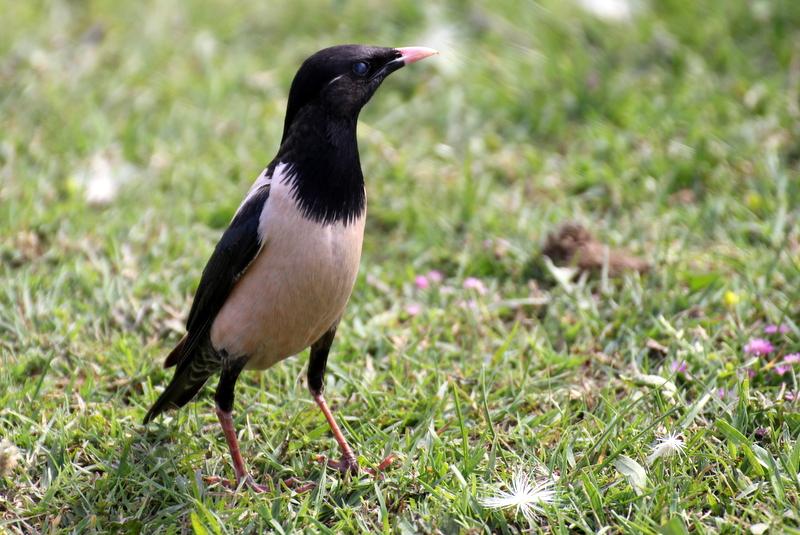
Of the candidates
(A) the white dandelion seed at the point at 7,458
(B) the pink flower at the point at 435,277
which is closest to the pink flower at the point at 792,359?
(B) the pink flower at the point at 435,277

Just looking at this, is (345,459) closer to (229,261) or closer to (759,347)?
(229,261)

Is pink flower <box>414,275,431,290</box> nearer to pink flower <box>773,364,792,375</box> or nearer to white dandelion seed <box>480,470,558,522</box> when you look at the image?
white dandelion seed <box>480,470,558,522</box>

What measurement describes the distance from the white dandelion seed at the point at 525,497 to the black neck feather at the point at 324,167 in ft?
4.28

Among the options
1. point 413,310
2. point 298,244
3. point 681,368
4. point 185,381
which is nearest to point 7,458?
point 185,381

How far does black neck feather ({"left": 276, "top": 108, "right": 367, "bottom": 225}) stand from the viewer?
3.45 meters

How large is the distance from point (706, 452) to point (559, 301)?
151 centimetres

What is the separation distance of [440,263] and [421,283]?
1.10ft

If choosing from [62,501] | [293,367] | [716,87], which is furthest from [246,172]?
[716,87]

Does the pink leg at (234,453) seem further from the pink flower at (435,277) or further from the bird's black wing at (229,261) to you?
the pink flower at (435,277)

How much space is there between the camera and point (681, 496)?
10.7ft

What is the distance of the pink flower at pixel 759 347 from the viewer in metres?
4.02

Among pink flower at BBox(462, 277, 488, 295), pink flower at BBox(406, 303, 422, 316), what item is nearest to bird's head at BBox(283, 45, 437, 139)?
pink flower at BBox(406, 303, 422, 316)

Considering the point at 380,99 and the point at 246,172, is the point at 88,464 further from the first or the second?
the point at 380,99

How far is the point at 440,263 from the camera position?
536 centimetres
